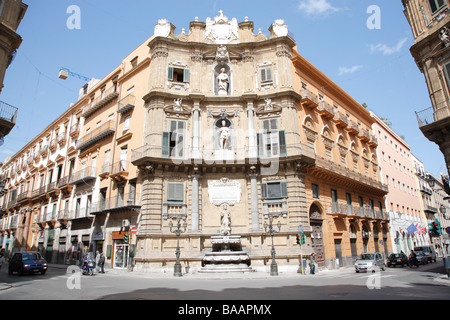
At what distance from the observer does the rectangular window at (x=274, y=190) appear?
22672 millimetres

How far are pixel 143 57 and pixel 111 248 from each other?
16.7 metres

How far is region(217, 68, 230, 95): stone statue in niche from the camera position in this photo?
25.4 metres

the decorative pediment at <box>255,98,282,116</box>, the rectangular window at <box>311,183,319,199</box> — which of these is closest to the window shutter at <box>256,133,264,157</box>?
the decorative pediment at <box>255,98,282,116</box>

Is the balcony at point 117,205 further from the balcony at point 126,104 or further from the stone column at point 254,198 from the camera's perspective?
the stone column at point 254,198

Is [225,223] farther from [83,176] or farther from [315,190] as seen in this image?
[83,176]

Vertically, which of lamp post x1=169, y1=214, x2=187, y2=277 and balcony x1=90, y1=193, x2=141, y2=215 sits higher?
balcony x1=90, y1=193, x2=141, y2=215

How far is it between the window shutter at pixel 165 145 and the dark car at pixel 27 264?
34.3 ft

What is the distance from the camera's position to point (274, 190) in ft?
75.2

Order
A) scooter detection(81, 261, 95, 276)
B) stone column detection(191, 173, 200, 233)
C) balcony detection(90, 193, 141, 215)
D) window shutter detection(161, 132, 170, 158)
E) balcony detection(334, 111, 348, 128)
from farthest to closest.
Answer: balcony detection(334, 111, 348, 128)
balcony detection(90, 193, 141, 215)
window shutter detection(161, 132, 170, 158)
stone column detection(191, 173, 200, 233)
scooter detection(81, 261, 95, 276)

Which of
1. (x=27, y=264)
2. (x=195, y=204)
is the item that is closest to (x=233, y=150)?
(x=195, y=204)

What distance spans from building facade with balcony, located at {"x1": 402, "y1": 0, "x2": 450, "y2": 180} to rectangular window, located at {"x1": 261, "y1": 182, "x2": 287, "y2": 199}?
9.52 meters

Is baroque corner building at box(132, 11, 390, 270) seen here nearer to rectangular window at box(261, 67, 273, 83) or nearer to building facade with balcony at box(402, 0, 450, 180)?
rectangular window at box(261, 67, 273, 83)

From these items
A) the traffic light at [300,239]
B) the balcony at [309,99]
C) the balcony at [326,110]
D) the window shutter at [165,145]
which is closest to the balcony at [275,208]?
the traffic light at [300,239]
